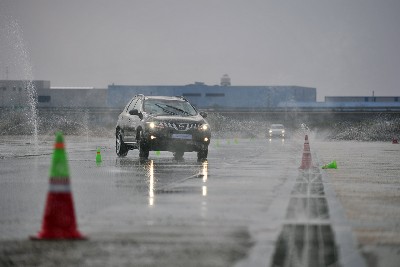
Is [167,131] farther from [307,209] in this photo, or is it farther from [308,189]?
[307,209]

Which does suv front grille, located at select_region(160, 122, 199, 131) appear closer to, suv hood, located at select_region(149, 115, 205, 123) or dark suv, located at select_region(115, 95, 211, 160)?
dark suv, located at select_region(115, 95, 211, 160)

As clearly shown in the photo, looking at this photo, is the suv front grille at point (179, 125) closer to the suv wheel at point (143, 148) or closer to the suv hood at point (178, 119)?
the suv hood at point (178, 119)

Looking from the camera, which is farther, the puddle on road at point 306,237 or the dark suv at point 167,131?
the dark suv at point 167,131

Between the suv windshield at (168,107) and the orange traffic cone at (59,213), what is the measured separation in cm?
1834

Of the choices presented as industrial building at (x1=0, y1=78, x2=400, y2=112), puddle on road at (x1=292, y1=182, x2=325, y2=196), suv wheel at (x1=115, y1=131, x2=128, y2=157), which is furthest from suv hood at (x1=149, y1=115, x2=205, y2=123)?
industrial building at (x1=0, y1=78, x2=400, y2=112)

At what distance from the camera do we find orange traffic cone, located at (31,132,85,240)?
8.67 metres

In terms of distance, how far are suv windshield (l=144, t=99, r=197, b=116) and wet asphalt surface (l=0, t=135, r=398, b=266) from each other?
9.08 m

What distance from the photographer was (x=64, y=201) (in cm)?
886

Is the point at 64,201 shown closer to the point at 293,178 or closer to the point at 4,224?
the point at 4,224

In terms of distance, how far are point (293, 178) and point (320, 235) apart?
9417 millimetres

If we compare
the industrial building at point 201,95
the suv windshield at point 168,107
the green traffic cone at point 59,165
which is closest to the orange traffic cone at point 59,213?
the green traffic cone at point 59,165

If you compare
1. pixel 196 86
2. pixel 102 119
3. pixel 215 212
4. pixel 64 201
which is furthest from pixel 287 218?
pixel 196 86

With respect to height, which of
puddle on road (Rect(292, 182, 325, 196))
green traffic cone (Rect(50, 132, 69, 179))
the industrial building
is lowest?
puddle on road (Rect(292, 182, 325, 196))

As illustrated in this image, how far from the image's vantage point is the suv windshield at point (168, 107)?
27.7m
